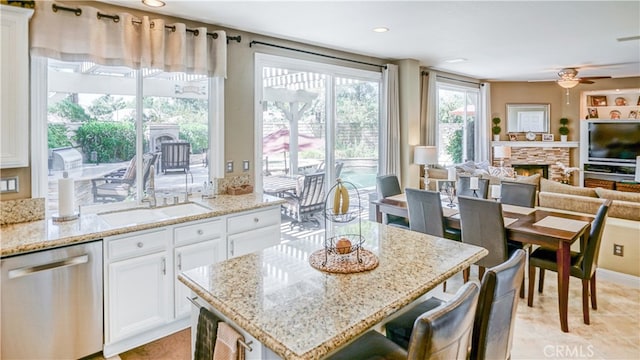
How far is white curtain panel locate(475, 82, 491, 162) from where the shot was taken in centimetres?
779

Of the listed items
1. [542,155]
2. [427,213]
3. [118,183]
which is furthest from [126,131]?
[542,155]

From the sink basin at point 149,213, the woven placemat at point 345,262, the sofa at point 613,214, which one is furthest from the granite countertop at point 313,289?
the sofa at point 613,214

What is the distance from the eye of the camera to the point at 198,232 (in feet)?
9.46

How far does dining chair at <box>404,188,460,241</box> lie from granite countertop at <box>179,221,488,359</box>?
1331 mm

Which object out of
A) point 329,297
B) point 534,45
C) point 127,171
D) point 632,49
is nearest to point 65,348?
point 127,171

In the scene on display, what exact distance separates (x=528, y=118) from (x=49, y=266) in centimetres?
907

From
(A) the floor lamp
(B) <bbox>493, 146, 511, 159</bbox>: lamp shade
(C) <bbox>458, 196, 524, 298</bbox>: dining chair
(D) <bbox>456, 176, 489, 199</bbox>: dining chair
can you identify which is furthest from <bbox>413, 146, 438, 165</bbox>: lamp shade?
(B) <bbox>493, 146, 511, 159</bbox>: lamp shade

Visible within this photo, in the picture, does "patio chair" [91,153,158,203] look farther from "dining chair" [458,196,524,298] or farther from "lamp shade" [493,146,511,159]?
"lamp shade" [493,146,511,159]

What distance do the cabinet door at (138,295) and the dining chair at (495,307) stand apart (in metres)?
2.15

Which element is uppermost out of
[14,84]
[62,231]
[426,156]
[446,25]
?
[446,25]

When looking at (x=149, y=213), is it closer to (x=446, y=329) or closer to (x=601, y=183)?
(x=446, y=329)

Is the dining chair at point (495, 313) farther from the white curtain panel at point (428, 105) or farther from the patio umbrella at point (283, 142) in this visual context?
the white curtain panel at point (428, 105)

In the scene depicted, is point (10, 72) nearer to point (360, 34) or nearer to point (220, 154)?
point (220, 154)

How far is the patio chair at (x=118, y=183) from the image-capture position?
305 centimetres
